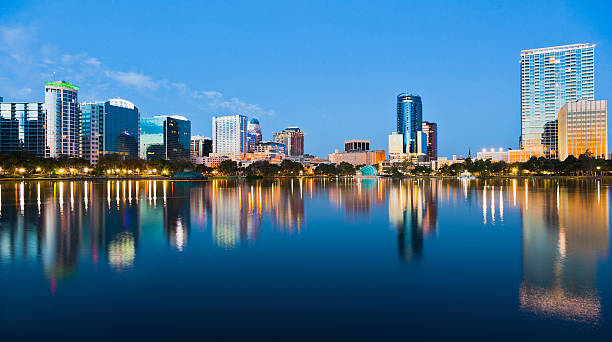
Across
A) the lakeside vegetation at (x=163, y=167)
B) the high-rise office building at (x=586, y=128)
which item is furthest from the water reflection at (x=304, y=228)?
the high-rise office building at (x=586, y=128)

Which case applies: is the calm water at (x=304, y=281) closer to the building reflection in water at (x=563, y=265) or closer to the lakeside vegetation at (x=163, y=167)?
the building reflection in water at (x=563, y=265)

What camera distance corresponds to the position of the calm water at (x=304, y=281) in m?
7.93

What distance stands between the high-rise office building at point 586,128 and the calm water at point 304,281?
208 meters

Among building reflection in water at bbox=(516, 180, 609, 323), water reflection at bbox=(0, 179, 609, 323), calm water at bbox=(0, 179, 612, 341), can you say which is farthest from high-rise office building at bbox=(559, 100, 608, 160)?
calm water at bbox=(0, 179, 612, 341)

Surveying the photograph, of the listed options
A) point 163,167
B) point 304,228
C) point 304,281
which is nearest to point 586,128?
point 163,167

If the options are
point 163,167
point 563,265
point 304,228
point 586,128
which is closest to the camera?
point 563,265

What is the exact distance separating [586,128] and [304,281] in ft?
741

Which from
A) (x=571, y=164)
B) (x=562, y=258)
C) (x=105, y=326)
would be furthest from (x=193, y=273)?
(x=571, y=164)

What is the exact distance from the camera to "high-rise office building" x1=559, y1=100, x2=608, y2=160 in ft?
609

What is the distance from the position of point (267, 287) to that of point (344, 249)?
18.3ft

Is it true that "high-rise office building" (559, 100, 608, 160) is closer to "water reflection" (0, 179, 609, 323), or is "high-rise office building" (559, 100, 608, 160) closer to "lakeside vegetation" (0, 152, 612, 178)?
"lakeside vegetation" (0, 152, 612, 178)

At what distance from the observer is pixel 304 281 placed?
11.1 metres

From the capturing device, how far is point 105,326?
799cm

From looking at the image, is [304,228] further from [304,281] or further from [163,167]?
[163,167]
